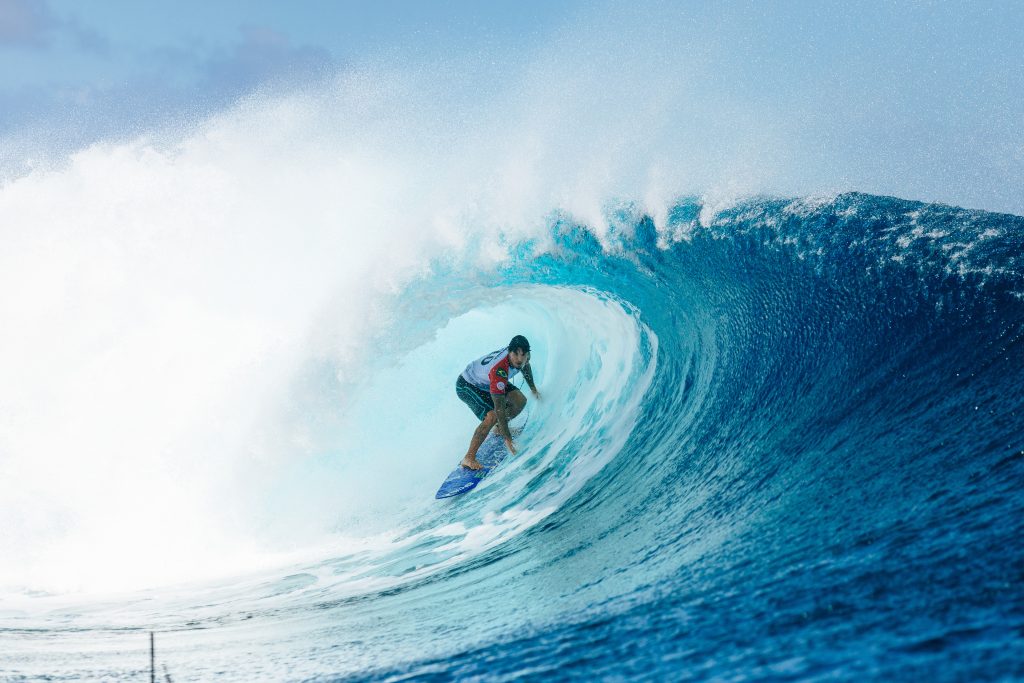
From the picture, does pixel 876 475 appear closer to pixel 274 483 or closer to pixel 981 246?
pixel 981 246

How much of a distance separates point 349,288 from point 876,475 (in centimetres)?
597

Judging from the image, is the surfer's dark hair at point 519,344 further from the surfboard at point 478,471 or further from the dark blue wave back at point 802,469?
the surfboard at point 478,471

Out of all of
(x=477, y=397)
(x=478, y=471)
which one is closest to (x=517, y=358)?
(x=477, y=397)

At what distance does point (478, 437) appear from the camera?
6.26 m

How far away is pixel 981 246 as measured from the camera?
5582 mm

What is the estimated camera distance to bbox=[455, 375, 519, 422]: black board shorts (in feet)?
20.9

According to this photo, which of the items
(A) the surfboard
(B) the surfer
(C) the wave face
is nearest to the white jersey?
(B) the surfer

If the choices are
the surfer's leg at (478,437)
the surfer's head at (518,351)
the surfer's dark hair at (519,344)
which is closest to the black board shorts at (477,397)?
the surfer's leg at (478,437)

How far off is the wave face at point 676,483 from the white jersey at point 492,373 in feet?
2.83

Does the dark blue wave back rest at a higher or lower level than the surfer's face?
lower

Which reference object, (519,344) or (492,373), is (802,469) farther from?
(492,373)

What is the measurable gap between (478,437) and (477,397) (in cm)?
38

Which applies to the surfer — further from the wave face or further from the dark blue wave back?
the dark blue wave back

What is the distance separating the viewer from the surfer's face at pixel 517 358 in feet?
18.9
